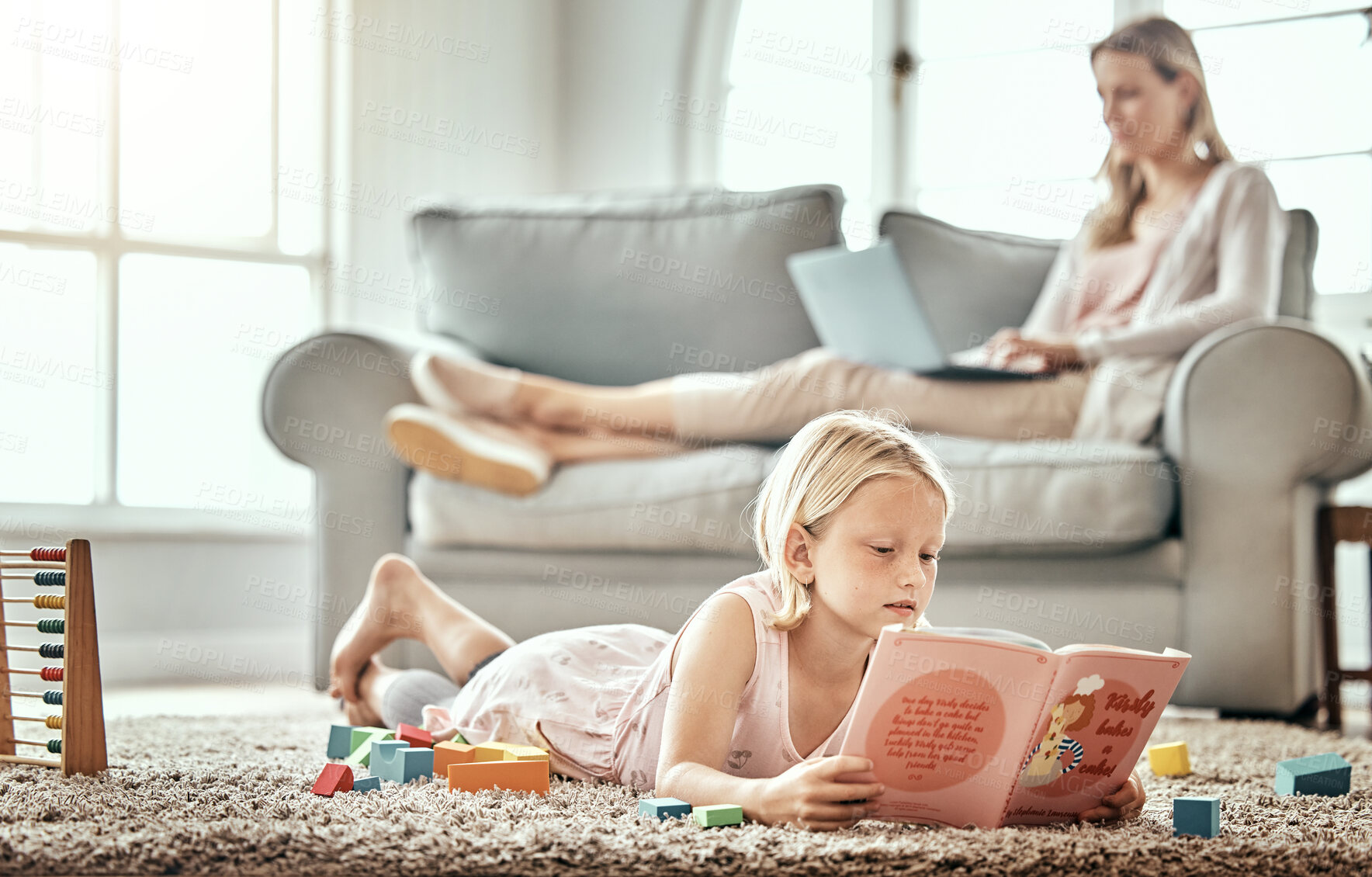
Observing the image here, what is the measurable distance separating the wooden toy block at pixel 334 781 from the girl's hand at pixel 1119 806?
1.98 ft

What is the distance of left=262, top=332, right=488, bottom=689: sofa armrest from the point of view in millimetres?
2000

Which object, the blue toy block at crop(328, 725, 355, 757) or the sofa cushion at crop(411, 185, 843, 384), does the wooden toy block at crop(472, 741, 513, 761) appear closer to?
the blue toy block at crop(328, 725, 355, 757)

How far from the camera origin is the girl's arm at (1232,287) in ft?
6.52

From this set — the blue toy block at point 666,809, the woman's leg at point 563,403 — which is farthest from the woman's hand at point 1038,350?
the blue toy block at point 666,809

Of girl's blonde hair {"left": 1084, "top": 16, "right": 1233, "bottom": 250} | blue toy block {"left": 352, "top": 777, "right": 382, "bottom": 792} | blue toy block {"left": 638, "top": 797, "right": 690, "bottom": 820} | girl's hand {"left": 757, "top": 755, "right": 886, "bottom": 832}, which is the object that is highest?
Result: girl's blonde hair {"left": 1084, "top": 16, "right": 1233, "bottom": 250}

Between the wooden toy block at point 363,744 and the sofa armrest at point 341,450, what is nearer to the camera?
the wooden toy block at point 363,744

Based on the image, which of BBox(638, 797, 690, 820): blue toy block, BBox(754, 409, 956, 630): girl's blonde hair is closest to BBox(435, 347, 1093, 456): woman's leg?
BBox(754, 409, 956, 630): girl's blonde hair

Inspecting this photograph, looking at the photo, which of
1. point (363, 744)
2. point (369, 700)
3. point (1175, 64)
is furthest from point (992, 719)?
point (1175, 64)

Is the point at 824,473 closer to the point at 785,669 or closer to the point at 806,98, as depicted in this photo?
the point at 785,669

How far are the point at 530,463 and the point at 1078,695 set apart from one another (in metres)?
1.21

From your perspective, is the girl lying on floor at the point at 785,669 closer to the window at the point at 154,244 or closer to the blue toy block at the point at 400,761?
the blue toy block at the point at 400,761

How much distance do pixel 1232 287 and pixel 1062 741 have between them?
138 cm

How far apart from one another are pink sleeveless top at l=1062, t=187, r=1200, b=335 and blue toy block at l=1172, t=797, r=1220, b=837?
145 centimetres

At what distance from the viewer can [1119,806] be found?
3.15 ft
